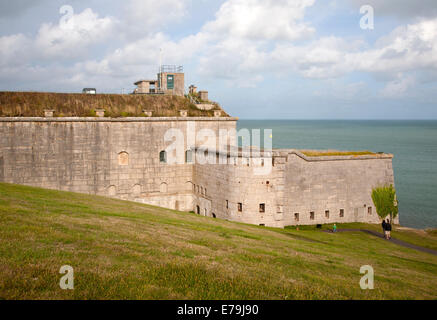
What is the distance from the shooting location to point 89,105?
35.3 m

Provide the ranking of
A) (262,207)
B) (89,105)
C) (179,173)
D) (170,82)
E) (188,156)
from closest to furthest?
(262,207)
(89,105)
(179,173)
(188,156)
(170,82)

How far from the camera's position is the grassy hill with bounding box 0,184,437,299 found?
8.46 meters

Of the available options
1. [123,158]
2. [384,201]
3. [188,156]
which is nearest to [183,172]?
[188,156]

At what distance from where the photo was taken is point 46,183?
31.5 meters

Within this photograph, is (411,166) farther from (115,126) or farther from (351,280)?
(351,280)

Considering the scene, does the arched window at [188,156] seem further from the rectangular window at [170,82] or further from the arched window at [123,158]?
the rectangular window at [170,82]

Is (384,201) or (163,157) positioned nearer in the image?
(384,201)

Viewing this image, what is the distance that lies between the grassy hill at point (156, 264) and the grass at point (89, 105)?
17.9 m

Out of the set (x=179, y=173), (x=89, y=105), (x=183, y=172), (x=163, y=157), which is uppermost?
(x=89, y=105)

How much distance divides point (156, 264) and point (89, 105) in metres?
28.8

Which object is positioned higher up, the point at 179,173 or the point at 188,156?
the point at 188,156

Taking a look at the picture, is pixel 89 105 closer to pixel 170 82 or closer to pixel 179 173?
pixel 179 173

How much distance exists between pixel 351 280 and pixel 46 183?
92.0 feet

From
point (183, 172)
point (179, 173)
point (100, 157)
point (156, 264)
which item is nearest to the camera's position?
point (156, 264)
